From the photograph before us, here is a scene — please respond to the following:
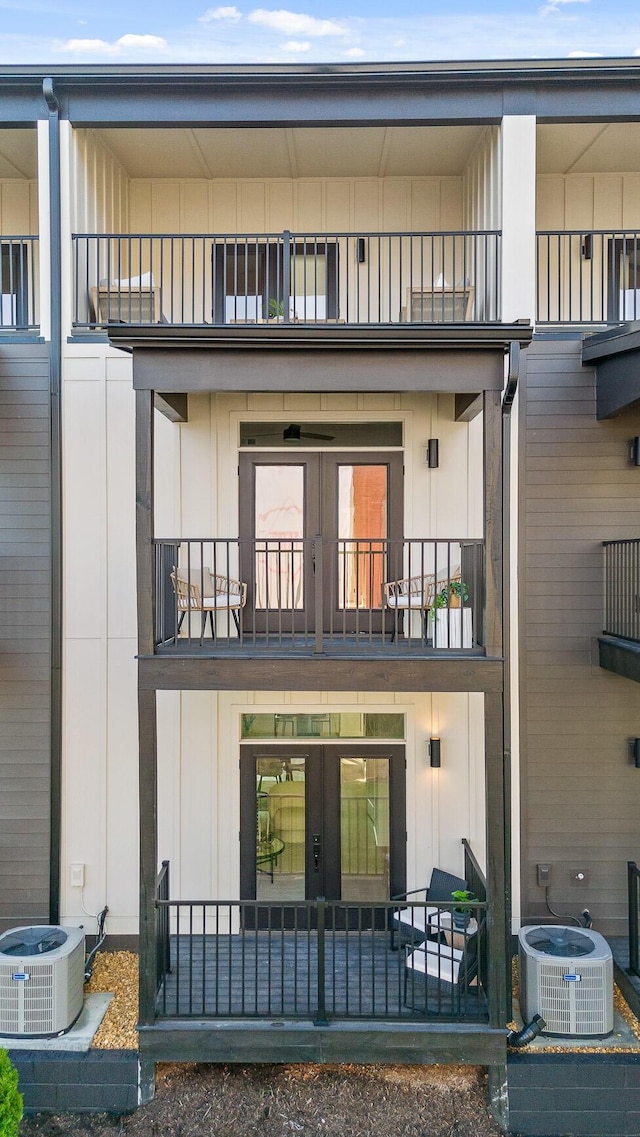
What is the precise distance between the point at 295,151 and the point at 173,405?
10.2ft

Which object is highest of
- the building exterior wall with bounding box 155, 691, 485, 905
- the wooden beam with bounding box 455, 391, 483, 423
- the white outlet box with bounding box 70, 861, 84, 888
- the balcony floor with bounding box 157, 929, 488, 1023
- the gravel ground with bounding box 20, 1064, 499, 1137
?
the wooden beam with bounding box 455, 391, 483, 423

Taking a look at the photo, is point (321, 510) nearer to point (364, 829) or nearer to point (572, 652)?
point (572, 652)

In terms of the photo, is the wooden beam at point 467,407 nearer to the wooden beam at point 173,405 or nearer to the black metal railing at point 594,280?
the black metal railing at point 594,280

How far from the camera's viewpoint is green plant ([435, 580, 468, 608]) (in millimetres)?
6305

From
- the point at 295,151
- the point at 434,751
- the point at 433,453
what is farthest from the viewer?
the point at 295,151

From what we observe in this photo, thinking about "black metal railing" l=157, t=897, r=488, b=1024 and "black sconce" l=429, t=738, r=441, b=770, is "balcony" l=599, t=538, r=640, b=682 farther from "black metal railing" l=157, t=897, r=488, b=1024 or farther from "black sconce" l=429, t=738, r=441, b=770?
"black metal railing" l=157, t=897, r=488, b=1024

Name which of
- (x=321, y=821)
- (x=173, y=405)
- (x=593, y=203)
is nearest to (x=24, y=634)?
(x=173, y=405)

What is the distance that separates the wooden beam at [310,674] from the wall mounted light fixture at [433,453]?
2.31 m

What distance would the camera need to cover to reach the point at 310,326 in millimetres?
5387

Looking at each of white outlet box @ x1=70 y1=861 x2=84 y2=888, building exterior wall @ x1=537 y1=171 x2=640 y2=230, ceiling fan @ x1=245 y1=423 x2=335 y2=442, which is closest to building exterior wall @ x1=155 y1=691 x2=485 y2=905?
white outlet box @ x1=70 y1=861 x2=84 y2=888

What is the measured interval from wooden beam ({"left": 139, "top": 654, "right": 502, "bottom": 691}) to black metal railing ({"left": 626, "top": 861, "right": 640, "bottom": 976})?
7.69 ft

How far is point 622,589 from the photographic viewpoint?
21.8ft

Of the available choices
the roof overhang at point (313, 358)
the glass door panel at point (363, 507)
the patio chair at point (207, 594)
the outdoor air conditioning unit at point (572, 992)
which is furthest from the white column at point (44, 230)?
the outdoor air conditioning unit at point (572, 992)

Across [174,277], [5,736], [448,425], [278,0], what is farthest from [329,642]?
[278,0]
